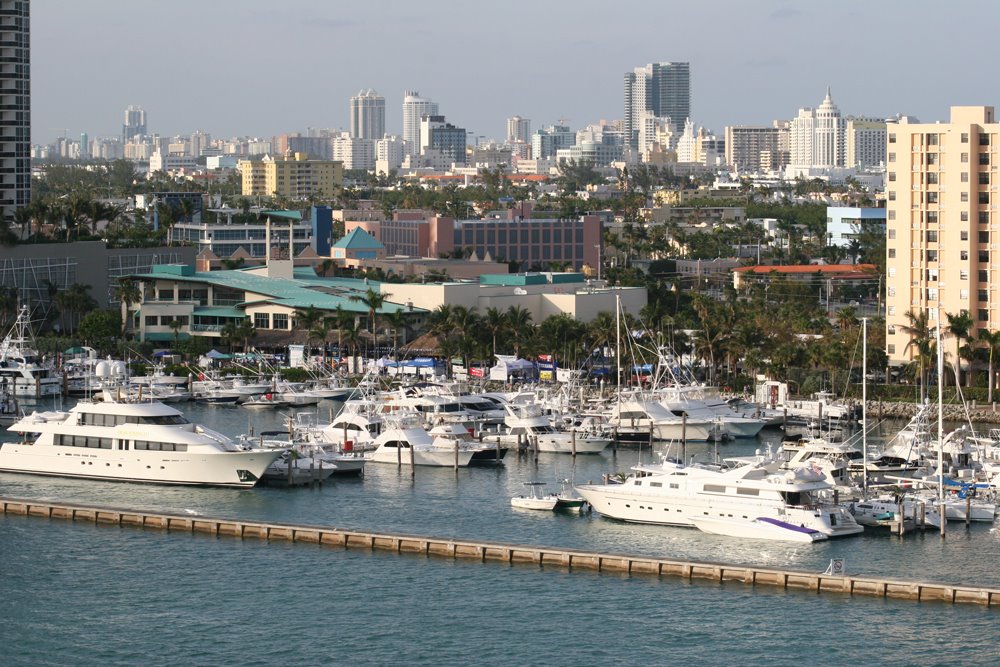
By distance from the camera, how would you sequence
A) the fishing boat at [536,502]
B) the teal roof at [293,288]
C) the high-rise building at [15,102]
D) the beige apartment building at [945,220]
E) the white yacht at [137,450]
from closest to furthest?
the fishing boat at [536,502] < the white yacht at [137,450] < the beige apartment building at [945,220] < the teal roof at [293,288] < the high-rise building at [15,102]

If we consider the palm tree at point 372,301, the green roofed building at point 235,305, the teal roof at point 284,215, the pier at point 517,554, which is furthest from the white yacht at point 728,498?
the teal roof at point 284,215

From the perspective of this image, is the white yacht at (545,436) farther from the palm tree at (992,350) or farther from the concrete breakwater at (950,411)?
the palm tree at (992,350)

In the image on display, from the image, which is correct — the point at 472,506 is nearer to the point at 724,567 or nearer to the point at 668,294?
the point at 724,567

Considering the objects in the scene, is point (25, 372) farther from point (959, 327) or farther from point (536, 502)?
point (959, 327)

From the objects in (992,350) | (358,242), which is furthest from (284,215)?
(992,350)

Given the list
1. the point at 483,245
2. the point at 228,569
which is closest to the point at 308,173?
the point at 483,245

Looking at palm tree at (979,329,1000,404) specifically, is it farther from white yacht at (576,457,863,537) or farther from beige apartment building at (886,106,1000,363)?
white yacht at (576,457,863,537)

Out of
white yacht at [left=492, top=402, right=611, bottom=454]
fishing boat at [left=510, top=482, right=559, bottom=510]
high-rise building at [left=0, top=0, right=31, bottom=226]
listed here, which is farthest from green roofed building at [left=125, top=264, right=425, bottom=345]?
fishing boat at [left=510, top=482, right=559, bottom=510]
